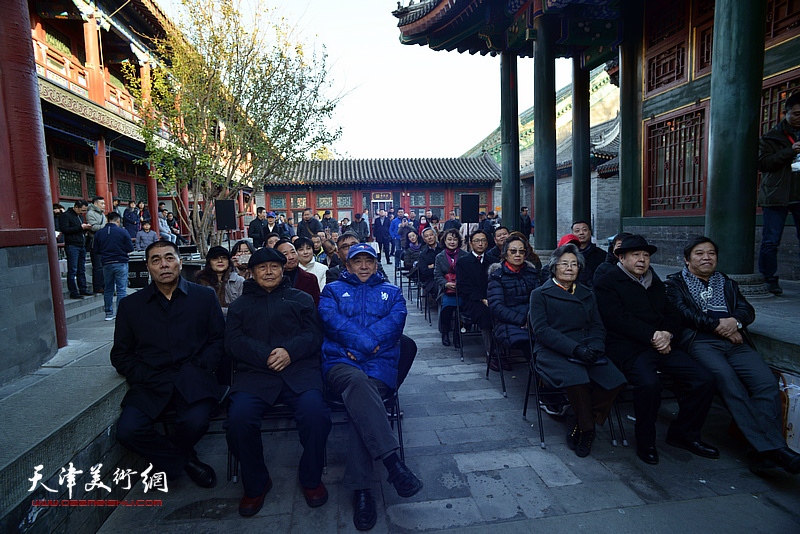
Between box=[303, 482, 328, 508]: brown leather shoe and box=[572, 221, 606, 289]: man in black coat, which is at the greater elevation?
box=[572, 221, 606, 289]: man in black coat

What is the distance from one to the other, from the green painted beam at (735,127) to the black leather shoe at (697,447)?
1.96m

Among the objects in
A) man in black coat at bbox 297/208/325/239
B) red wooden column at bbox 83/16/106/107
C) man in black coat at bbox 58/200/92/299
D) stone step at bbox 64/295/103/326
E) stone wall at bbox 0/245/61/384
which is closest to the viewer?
stone wall at bbox 0/245/61/384

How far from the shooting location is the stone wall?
3053mm

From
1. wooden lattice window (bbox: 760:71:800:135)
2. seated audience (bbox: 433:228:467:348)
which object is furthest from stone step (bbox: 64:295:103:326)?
wooden lattice window (bbox: 760:71:800:135)

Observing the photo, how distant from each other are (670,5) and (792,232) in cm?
439

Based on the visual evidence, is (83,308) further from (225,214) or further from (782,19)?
(782,19)

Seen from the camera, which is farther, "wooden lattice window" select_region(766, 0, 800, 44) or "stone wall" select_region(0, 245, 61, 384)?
"wooden lattice window" select_region(766, 0, 800, 44)

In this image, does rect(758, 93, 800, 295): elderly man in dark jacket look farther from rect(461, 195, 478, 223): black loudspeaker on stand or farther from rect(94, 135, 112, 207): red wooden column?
rect(94, 135, 112, 207): red wooden column

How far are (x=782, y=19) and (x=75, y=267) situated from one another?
1089cm

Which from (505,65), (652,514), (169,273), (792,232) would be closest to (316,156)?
(505,65)

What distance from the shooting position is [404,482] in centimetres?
257

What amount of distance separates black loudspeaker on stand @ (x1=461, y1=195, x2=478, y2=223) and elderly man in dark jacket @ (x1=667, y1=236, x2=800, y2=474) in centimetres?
596

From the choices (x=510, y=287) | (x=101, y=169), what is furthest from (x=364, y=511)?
(x=101, y=169)

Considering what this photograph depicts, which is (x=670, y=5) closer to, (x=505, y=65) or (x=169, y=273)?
(x=505, y=65)
